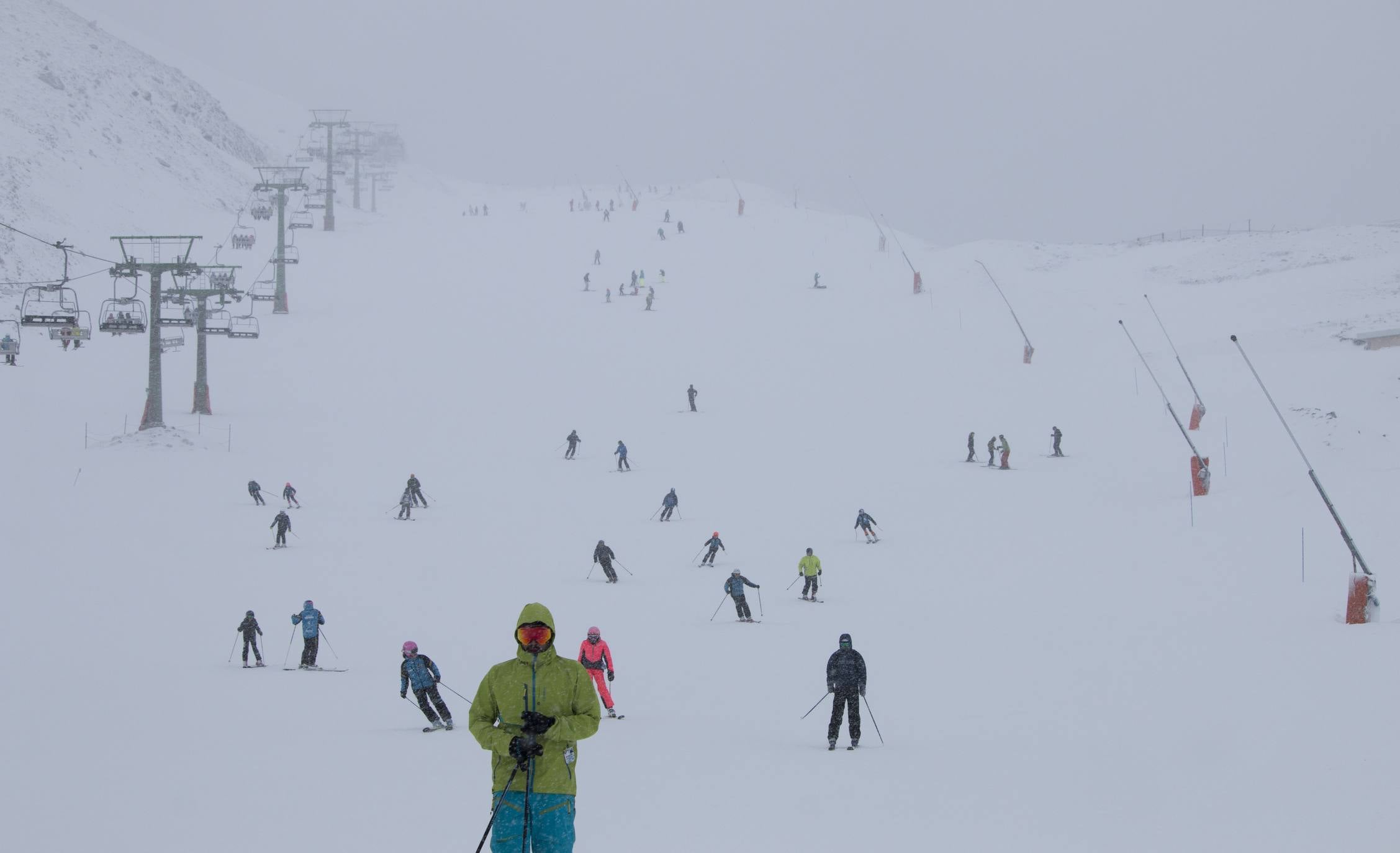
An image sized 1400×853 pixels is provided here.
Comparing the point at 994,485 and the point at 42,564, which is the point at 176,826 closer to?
the point at 42,564

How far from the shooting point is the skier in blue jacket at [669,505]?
27.8m

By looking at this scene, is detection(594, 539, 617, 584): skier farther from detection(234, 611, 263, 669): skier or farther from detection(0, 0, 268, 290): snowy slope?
detection(0, 0, 268, 290): snowy slope

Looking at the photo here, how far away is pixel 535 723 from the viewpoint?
191 inches

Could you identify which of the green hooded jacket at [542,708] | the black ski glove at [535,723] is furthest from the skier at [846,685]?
the black ski glove at [535,723]

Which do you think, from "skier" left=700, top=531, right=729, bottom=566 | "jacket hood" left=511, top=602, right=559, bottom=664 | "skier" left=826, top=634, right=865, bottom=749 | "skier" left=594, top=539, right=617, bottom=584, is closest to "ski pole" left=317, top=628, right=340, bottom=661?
"skier" left=594, top=539, right=617, bottom=584

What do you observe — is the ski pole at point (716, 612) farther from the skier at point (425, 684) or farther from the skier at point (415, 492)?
the skier at point (415, 492)

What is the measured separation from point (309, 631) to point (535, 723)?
12277 millimetres

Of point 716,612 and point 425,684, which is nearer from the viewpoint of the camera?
point 425,684

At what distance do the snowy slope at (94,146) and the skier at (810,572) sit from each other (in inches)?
1935

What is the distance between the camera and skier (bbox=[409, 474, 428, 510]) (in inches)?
1109

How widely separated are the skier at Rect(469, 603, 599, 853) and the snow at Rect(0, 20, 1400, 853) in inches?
123

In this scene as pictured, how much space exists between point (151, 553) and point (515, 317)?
3264 centimetres

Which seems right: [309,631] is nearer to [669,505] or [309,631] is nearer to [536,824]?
[536,824]

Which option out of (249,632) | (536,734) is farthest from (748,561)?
(536,734)
